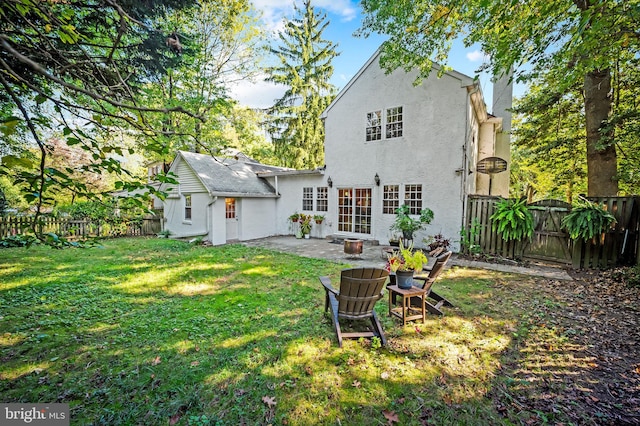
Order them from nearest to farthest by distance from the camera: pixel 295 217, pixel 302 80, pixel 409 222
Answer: pixel 409 222, pixel 295 217, pixel 302 80

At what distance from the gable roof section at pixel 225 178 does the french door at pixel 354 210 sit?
3.91m

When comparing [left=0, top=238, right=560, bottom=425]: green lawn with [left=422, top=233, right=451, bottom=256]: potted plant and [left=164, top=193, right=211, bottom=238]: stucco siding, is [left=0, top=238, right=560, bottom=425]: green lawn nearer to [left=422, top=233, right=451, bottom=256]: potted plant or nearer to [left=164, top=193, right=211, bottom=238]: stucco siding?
[left=422, top=233, right=451, bottom=256]: potted plant

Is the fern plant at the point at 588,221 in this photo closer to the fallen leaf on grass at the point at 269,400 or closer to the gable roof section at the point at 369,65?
the gable roof section at the point at 369,65

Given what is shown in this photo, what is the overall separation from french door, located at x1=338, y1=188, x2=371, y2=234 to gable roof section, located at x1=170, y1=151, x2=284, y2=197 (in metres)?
3.91

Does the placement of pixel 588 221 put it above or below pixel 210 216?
above

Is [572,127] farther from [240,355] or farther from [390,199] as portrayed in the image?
[240,355]

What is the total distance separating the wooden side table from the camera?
13.8 feet

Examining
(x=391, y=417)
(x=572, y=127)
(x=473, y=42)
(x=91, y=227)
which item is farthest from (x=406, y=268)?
(x=91, y=227)

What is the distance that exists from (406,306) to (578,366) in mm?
2062

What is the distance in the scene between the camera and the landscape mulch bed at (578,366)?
2600 millimetres

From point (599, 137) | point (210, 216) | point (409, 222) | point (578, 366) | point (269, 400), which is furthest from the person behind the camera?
point (210, 216)

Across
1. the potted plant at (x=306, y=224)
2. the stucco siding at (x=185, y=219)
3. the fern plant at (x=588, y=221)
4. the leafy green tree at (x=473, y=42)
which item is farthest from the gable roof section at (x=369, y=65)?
the stucco siding at (x=185, y=219)

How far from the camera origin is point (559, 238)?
7984mm

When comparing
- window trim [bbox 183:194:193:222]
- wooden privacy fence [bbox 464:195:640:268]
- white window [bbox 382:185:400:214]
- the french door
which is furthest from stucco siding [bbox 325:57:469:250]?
window trim [bbox 183:194:193:222]
